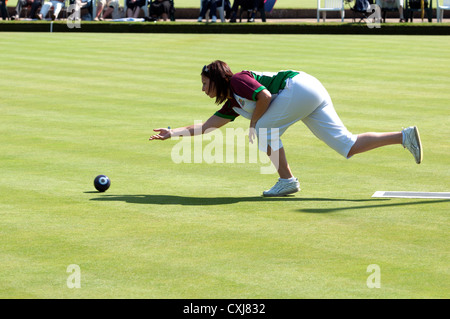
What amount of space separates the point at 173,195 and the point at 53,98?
7286 millimetres

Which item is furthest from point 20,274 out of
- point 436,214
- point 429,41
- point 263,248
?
point 429,41

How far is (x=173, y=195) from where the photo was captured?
28.1ft

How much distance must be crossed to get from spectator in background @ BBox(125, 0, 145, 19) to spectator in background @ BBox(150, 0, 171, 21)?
0.38 metres

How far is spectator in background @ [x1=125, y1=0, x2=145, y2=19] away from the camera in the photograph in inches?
1246

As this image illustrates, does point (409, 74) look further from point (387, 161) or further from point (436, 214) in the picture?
point (436, 214)

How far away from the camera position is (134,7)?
3194 cm

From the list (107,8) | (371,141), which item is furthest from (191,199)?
(107,8)

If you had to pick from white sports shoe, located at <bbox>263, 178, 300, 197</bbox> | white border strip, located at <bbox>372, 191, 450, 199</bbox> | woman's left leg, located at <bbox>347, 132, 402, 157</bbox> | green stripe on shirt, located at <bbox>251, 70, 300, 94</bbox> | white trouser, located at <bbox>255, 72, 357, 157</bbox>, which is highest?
green stripe on shirt, located at <bbox>251, 70, 300, 94</bbox>

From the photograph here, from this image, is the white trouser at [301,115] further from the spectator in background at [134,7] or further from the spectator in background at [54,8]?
the spectator in background at [134,7]

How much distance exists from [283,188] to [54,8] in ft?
79.8

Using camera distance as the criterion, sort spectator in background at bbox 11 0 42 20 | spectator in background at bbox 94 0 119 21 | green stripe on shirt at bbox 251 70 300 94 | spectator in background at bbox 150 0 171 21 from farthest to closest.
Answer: spectator in background at bbox 94 0 119 21
spectator in background at bbox 11 0 42 20
spectator in background at bbox 150 0 171 21
green stripe on shirt at bbox 251 70 300 94

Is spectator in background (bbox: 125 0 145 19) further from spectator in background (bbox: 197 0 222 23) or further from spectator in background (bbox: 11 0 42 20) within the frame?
spectator in background (bbox: 11 0 42 20)

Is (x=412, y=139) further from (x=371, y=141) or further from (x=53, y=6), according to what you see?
(x=53, y=6)

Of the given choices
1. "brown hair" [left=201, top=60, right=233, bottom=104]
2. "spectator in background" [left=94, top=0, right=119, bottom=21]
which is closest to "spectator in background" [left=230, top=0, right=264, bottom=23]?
"spectator in background" [left=94, top=0, right=119, bottom=21]
